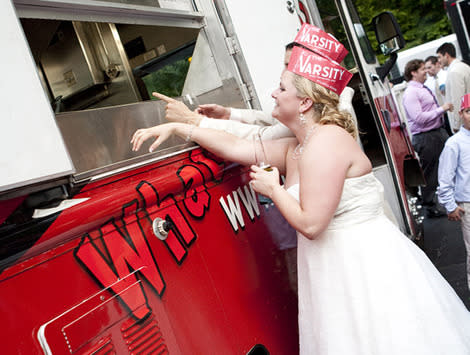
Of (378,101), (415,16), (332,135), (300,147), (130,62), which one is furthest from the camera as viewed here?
(415,16)

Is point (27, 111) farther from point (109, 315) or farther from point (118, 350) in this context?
point (118, 350)

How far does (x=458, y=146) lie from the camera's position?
331 centimetres

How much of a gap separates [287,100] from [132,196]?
0.95 metres

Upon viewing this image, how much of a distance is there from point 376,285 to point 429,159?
4.52 metres

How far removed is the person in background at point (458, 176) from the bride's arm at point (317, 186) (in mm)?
1758

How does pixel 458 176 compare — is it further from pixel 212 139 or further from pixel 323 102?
pixel 212 139

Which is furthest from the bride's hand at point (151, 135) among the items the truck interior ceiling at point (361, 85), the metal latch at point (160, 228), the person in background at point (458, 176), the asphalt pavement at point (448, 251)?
the asphalt pavement at point (448, 251)

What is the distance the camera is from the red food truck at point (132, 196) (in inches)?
46.3

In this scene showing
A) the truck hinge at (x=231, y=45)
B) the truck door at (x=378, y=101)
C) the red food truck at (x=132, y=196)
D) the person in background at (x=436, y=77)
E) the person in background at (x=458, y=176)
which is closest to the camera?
the red food truck at (x=132, y=196)

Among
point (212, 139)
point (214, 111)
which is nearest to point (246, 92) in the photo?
point (214, 111)

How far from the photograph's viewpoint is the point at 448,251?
448 cm

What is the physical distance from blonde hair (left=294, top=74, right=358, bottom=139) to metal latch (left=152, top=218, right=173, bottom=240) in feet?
3.05

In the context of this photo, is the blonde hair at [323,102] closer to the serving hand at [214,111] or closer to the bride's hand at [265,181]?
the bride's hand at [265,181]

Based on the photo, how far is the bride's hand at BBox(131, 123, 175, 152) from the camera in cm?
182
